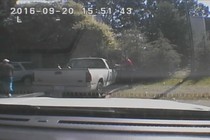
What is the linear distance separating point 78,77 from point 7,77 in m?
1.07

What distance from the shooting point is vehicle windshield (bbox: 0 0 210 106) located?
6023 mm

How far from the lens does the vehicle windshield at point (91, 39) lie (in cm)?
602

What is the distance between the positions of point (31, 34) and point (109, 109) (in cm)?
299

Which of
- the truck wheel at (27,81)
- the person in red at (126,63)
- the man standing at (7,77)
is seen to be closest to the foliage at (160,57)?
the person in red at (126,63)

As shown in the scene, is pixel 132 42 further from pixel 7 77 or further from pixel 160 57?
pixel 7 77

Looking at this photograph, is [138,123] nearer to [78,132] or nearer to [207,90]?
[78,132]

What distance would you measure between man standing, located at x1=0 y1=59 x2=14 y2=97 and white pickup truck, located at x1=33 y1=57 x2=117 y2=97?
34cm

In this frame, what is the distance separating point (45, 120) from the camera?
3273mm

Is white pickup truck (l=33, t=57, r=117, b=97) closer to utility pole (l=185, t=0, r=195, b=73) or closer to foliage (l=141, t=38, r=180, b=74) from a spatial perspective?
foliage (l=141, t=38, r=180, b=74)

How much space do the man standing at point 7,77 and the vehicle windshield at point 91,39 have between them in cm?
2

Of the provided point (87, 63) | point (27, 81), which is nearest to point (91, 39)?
point (87, 63)

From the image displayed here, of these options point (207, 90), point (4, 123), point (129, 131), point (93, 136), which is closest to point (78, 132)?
point (93, 136)

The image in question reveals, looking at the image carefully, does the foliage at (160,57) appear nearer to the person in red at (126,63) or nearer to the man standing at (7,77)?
the person in red at (126,63)

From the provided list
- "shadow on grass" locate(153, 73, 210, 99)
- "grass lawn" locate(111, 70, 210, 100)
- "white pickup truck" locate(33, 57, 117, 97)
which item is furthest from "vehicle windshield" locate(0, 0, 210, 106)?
"shadow on grass" locate(153, 73, 210, 99)
